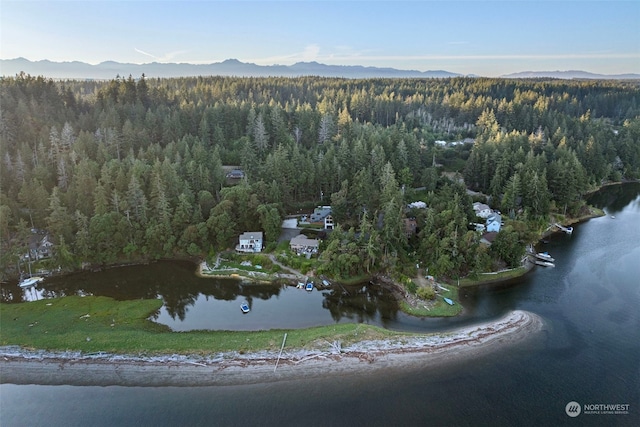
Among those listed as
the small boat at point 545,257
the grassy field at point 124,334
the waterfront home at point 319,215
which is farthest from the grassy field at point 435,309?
the waterfront home at point 319,215

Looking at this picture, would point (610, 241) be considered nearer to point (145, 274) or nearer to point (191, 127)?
point (145, 274)

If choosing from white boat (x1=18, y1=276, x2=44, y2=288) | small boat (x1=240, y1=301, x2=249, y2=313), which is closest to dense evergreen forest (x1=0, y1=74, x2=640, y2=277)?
white boat (x1=18, y1=276, x2=44, y2=288)

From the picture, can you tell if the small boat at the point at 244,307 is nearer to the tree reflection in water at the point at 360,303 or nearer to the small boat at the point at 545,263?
the tree reflection in water at the point at 360,303

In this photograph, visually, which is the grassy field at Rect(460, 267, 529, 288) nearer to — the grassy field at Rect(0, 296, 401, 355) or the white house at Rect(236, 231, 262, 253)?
the grassy field at Rect(0, 296, 401, 355)

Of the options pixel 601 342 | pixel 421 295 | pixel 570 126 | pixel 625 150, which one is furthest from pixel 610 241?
pixel 570 126

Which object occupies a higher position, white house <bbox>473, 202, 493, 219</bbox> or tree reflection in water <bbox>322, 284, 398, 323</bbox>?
white house <bbox>473, 202, 493, 219</bbox>

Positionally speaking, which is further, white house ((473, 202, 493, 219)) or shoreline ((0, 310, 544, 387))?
white house ((473, 202, 493, 219))
